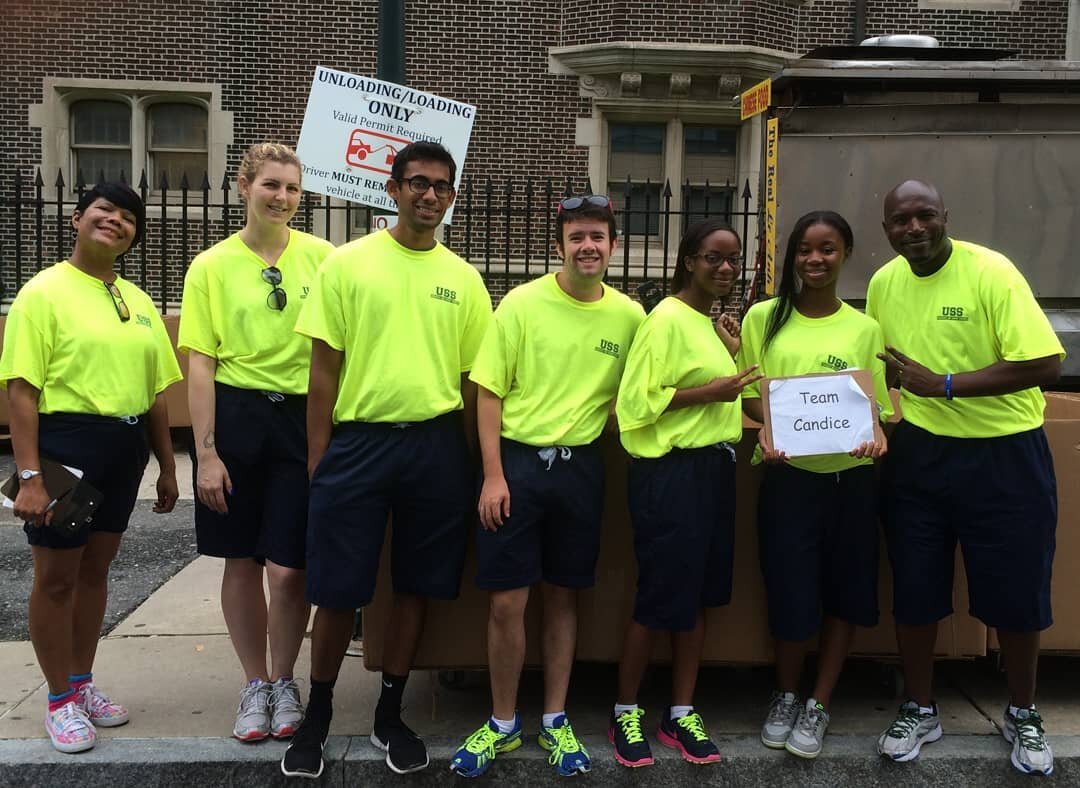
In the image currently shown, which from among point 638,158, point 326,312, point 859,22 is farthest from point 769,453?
point 859,22

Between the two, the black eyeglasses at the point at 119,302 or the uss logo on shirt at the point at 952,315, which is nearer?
the uss logo on shirt at the point at 952,315

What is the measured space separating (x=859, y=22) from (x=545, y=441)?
465 inches

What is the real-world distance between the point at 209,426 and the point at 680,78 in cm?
1063

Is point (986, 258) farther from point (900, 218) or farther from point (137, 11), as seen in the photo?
point (137, 11)

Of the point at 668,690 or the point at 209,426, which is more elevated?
the point at 209,426

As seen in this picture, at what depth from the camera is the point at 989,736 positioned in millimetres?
3342

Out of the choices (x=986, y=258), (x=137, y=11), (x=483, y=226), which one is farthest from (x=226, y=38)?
(x=986, y=258)

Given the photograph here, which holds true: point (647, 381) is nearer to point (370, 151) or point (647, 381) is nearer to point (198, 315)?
point (198, 315)

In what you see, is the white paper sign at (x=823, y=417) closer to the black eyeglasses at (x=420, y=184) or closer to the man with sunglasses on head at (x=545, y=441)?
the man with sunglasses on head at (x=545, y=441)

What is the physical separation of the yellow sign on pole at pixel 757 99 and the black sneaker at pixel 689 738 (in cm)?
505

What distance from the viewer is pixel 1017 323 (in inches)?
117

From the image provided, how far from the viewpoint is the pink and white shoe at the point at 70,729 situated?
318 centimetres

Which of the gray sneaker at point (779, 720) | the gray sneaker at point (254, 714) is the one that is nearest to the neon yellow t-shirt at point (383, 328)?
the gray sneaker at point (254, 714)

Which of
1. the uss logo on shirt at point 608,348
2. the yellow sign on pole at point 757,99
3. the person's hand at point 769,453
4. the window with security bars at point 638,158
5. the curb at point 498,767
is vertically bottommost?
the curb at point 498,767
